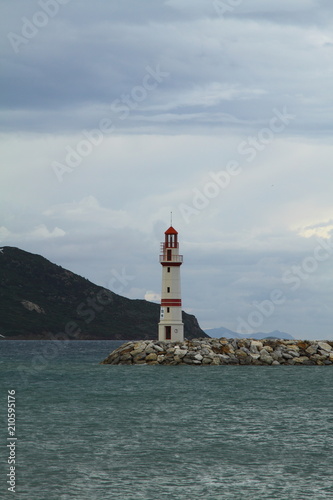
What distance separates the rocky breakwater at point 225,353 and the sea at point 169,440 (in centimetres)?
969

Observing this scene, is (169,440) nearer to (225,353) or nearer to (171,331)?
(171,331)

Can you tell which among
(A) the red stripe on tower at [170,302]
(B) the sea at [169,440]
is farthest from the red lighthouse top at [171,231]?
(B) the sea at [169,440]

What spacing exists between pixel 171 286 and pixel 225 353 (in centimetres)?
979

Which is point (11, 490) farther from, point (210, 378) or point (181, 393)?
point (210, 378)

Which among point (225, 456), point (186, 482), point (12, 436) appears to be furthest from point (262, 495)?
point (12, 436)

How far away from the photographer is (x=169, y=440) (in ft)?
117

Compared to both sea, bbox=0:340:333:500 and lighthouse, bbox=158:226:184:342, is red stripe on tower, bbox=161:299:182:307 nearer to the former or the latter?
lighthouse, bbox=158:226:184:342

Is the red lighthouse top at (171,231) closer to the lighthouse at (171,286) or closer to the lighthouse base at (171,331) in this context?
the lighthouse at (171,286)

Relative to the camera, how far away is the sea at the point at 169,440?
26.8 metres

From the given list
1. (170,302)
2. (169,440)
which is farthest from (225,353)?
(169,440)

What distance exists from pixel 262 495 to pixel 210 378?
40.1 metres

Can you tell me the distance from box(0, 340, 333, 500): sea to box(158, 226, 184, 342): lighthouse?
9832mm

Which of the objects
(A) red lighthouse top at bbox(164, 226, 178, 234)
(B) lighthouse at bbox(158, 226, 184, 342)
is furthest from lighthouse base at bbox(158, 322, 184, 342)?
(A) red lighthouse top at bbox(164, 226, 178, 234)

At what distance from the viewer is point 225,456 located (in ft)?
105
